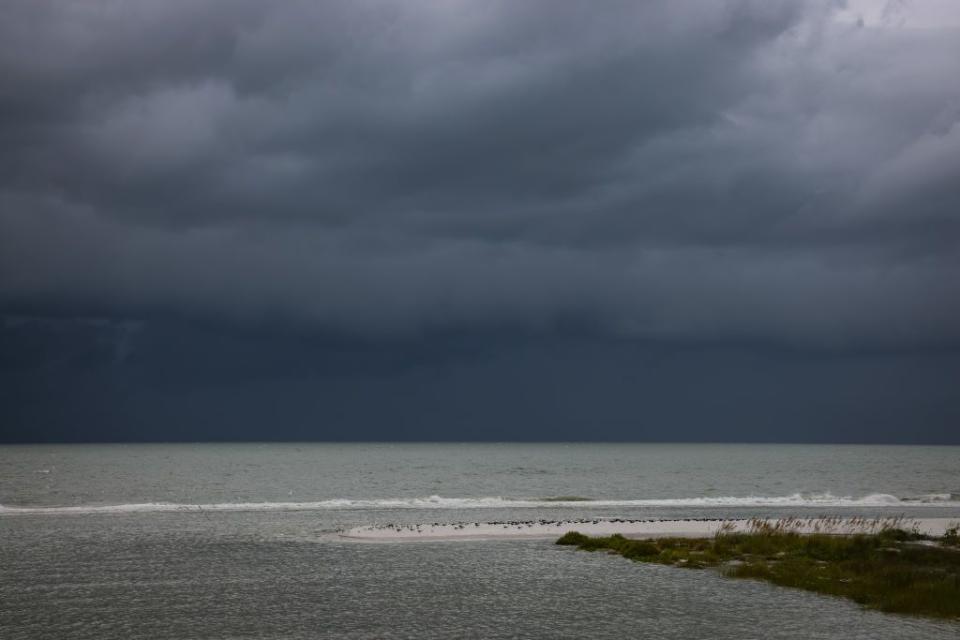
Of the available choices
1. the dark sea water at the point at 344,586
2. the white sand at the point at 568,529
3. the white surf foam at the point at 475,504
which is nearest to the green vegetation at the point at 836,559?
the dark sea water at the point at 344,586

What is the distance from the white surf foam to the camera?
82750 mm

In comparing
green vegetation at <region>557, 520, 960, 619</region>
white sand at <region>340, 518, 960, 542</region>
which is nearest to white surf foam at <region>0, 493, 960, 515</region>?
white sand at <region>340, 518, 960, 542</region>

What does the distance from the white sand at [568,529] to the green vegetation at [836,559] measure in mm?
2550

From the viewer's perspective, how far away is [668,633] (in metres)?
28.4

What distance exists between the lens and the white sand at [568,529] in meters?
57.8

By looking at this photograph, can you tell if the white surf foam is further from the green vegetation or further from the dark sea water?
the green vegetation

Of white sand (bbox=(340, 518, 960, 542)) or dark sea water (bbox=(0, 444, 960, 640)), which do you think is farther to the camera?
white sand (bbox=(340, 518, 960, 542))

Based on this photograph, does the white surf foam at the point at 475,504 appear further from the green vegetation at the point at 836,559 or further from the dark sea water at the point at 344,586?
the green vegetation at the point at 836,559

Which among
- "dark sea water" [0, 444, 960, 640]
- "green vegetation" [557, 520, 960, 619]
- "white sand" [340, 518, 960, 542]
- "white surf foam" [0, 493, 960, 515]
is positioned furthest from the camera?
"white surf foam" [0, 493, 960, 515]

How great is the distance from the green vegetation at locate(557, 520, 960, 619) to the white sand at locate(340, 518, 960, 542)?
255 centimetres

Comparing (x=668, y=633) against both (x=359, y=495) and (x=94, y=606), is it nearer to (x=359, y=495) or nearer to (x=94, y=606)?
(x=94, y=606)

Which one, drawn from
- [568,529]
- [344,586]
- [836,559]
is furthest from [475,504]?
[344,586]

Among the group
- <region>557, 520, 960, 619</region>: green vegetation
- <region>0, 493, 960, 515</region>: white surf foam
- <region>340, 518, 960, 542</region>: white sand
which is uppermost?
<region>557, 520, 960, 619</region>: green vegetation

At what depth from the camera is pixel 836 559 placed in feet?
145
